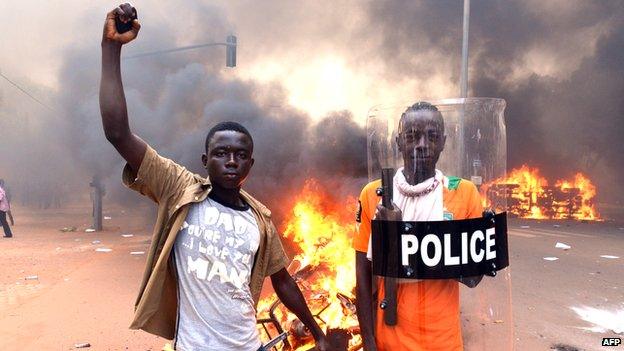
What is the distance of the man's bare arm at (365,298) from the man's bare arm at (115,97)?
1.01 metres

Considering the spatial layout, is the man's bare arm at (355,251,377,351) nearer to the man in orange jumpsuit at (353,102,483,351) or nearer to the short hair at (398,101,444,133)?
the man in orange jumpsuit at (353,102,483,351)

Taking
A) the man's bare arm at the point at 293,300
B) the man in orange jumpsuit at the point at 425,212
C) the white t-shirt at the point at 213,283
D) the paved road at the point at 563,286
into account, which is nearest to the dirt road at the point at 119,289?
the paved road at the point at 563,286

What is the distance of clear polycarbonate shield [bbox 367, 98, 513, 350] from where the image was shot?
168 centimetres

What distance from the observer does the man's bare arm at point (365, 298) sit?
1822 mm

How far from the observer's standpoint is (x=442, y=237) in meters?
1.67

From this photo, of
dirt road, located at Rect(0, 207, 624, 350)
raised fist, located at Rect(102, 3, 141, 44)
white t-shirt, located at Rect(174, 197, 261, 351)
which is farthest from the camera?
dirt road, located at Rect(0, 207, 624, 350)

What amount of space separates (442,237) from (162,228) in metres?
1.13

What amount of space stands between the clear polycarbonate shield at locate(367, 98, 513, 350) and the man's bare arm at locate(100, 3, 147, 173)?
1014mm

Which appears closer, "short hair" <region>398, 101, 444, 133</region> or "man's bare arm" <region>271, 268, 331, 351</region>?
"short hair" <region>398, 101, 444, 133</region>

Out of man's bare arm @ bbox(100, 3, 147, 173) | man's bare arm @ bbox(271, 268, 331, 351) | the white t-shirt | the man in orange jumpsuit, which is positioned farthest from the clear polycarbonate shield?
man's bare arm @ bbox(100, 3, 147, 173)

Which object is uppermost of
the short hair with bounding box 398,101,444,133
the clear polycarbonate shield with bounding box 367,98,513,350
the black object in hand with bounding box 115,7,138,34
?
the black object in hand with bounding box 115,7,138,34

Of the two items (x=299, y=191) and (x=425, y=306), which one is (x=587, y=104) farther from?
(x=425, y=306)

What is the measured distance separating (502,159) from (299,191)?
290 inches

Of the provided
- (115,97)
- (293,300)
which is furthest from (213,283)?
(115,97)
